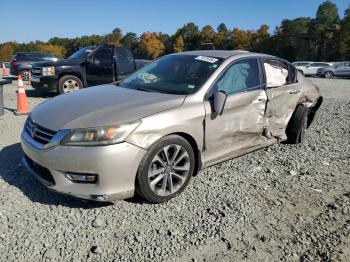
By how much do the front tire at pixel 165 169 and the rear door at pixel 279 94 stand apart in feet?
5.42

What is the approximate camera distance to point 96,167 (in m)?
3.18

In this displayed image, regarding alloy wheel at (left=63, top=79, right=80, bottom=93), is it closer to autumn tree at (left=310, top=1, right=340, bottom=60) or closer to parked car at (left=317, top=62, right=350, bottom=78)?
parked car at (left=317, top=62, right=350, bottom=78)

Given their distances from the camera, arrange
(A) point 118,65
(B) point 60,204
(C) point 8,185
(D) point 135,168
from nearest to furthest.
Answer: (D) point 135,168, (B) point 60,204, (C) point 8,185, (A) point 118,65

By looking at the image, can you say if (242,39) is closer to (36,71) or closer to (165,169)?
(36,71)

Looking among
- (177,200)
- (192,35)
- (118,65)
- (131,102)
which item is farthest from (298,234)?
(192,35)

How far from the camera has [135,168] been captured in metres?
3.34

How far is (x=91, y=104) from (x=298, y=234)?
247 centimetres

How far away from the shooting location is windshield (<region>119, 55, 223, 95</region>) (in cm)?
415

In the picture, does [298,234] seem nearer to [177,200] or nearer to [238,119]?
[177,200]

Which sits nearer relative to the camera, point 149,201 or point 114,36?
point 149,201

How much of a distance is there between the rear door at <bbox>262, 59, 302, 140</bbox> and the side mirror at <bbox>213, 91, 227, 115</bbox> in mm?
1127

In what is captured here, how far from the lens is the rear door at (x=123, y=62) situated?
11.2 meters

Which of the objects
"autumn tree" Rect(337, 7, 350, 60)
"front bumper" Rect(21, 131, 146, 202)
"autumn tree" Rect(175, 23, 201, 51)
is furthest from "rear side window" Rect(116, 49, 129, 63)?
"autumn tree" Rect(175, 23, 201, 51)

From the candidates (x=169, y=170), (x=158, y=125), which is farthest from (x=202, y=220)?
(x=158, y=125)
